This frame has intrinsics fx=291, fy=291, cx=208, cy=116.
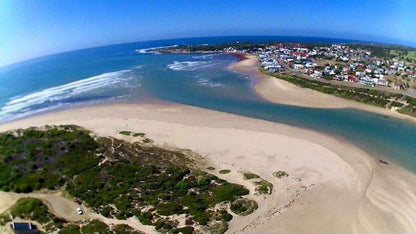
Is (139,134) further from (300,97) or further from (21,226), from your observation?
(300,97)

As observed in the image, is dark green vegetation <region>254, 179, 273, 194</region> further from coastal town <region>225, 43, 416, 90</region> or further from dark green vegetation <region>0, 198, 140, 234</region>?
coastal town <region>225, 43, 416, 90</region>

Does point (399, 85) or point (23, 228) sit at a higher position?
point (399, 85)

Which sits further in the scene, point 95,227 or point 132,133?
point 132,133

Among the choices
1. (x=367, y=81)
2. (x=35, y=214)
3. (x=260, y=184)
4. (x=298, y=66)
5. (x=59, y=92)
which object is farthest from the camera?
(x=298, y=66)

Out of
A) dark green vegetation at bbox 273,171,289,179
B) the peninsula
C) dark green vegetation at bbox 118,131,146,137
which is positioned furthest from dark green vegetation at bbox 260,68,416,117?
dark green vegetation at bbox 118,131,146,137

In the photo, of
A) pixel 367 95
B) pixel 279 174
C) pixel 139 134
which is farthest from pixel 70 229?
pixel 367 95

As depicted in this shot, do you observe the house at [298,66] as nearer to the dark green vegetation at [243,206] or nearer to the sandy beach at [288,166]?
the sandy beach at [288,166]

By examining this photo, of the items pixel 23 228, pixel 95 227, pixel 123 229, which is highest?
pixel 23 228
